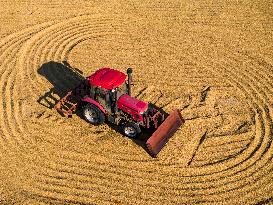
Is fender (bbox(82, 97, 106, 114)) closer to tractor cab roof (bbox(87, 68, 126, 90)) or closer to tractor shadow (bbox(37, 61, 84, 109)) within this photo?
tractor cab roof (bbox(87, 68, 126, 90))

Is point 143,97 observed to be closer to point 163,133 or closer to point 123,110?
point 123,110

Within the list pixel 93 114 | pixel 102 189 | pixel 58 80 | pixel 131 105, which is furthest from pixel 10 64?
pixel 102 189

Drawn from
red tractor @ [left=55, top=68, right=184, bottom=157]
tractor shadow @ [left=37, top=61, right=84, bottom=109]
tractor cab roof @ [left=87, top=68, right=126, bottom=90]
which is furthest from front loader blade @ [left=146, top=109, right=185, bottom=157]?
tractor shadow @ [left=37, top=61, right=84, bottom=109]

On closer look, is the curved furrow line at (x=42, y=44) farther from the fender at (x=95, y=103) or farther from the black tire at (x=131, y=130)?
the black tire at (x=131, y=130)

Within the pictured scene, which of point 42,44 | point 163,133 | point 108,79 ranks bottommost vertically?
point 163,133

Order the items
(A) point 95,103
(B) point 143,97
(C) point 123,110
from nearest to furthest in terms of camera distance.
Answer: (C) point 123,110 < (A) point 95,103 < (B) point 143,97
